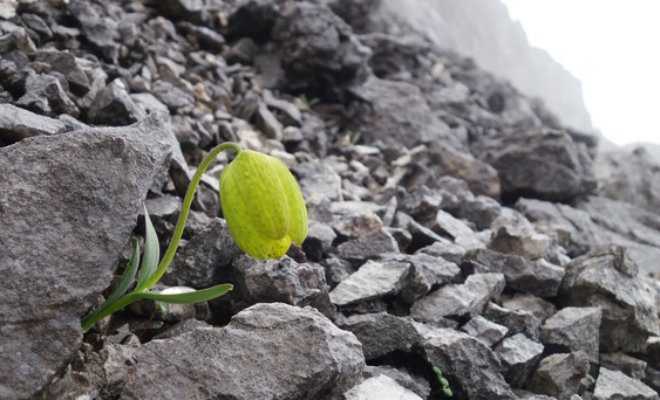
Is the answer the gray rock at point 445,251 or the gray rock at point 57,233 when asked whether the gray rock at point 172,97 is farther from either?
the gray rock at point 445,251

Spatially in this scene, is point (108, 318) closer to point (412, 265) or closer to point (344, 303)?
point (344, 303)

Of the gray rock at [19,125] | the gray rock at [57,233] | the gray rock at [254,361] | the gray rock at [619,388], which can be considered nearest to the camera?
the gray rock at [57,233]

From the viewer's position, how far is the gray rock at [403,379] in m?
2.05

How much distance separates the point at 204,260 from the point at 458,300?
1.38 m

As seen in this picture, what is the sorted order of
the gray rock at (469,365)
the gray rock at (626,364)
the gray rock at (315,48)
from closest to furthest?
1. the gray rock at (469,365)
2. the gray rock at (626,364)
3. the gray rock at (315,48)

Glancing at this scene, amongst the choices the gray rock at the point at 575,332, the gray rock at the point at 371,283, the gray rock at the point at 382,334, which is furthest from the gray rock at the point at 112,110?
the gray rock at the point at 575,332

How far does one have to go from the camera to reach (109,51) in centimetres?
386

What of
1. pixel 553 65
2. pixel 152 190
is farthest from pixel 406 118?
pixel 553 65

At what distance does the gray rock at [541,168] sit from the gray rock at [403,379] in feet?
14.0

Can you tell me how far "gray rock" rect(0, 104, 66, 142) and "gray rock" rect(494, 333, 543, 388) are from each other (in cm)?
244

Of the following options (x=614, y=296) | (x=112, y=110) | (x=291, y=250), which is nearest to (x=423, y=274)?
(x=291, y=250)

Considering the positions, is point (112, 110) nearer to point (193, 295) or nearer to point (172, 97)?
point (172, 97)

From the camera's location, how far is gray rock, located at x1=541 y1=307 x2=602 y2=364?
2.61m

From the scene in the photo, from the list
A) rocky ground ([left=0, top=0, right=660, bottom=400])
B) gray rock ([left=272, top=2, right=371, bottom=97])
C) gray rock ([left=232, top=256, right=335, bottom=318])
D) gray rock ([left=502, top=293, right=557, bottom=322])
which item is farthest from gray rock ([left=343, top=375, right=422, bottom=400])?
gray rock ([left=272, top=2, right=371, bottom=97])
